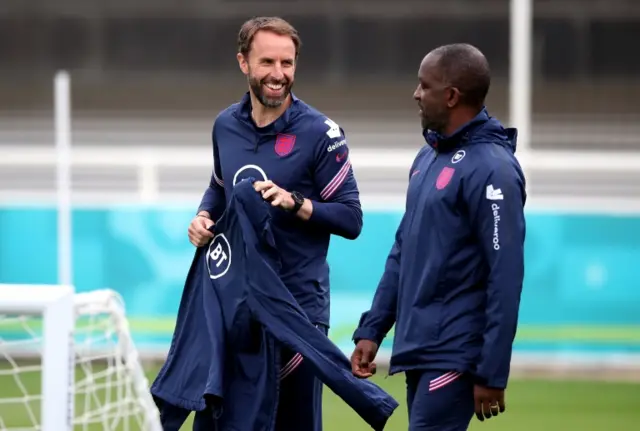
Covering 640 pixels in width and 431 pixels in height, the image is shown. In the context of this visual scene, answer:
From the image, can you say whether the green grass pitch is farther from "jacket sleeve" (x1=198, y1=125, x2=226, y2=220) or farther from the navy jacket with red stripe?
the navy jacket with red stripe

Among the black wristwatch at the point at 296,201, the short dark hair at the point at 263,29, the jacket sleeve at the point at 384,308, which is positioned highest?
the short dark hair at the point at 263,29

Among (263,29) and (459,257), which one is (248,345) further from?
(263,29)

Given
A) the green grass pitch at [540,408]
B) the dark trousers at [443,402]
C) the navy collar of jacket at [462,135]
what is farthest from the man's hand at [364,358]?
the green grass pitch at [540,408]

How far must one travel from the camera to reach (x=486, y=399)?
3270mm

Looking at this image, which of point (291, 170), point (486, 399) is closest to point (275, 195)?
point (291, 170)

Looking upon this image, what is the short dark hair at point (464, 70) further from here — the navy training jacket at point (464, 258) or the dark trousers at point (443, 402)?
the dark trousers at point (443, 402)

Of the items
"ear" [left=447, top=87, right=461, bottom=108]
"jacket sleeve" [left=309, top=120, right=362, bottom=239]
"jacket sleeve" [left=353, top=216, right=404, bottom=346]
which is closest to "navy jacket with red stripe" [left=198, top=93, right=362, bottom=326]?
"jacket sleeve" [left=309, top=120, right=362, bottom=239]

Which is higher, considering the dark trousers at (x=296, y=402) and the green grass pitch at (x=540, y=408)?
the dark trousers at (x=296, y=402)

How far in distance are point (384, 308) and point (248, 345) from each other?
0.40 meters

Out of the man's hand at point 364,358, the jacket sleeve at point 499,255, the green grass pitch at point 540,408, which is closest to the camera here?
the jacket sleeve at point 499,255

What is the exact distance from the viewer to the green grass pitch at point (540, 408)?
6051 mm

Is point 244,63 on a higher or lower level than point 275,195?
higher

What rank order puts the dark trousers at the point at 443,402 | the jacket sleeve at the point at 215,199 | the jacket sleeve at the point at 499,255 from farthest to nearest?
the jacket sleeve at the point at 215,199
the dark trousers at the point at 443,402
the jacket sleeve at the point at 499,255

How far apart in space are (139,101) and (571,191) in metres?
10.7
